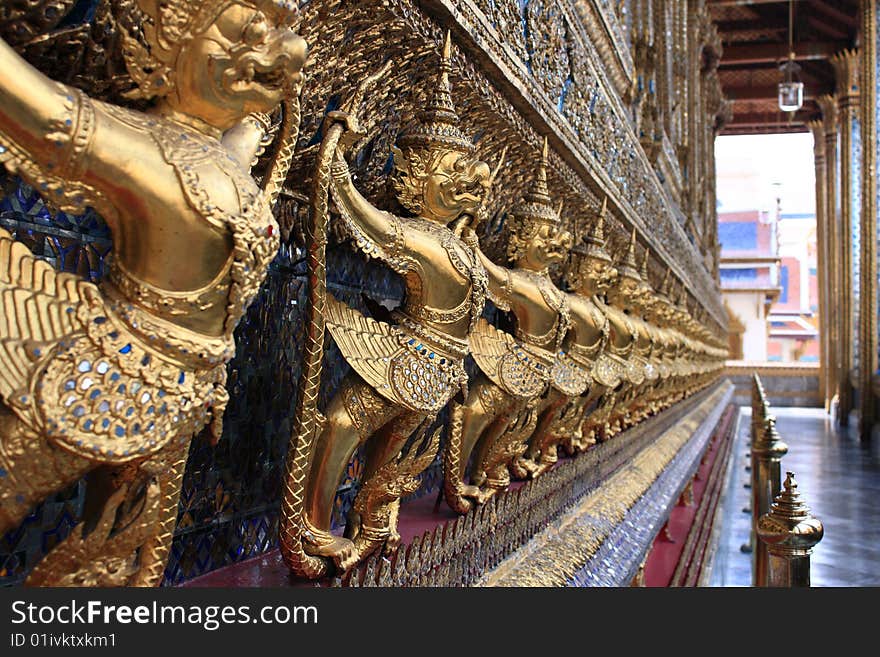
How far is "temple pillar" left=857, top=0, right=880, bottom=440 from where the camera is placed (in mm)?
10125

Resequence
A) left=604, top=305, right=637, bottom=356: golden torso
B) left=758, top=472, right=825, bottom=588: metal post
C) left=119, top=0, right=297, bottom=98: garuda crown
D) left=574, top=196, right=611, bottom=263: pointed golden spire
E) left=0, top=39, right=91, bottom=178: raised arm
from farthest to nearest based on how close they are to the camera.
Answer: left=604, top=305, right=637, bottom=356: golden torso
left=574, top=196, right=611, bottom=263: pointed golden spire
left=758, top=472, right=825, bottom=588: metal post
left=119, top=0, right=297, bottom=98: garuda crown
left=0, top=39, right=91, bottom=178: raised arm

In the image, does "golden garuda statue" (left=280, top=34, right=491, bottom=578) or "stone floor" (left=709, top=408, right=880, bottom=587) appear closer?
"golden garuda statue" (left=280, top=34, right=491, bottom=578)

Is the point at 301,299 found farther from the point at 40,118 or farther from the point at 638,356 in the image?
the point at 638,356

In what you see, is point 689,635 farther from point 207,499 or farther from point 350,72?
point 350,72

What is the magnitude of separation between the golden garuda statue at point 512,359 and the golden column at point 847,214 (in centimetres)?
1280

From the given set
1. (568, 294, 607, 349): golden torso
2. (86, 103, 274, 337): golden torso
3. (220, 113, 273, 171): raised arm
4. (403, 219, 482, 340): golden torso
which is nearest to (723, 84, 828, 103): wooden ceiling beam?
(568, 294, 607, 349): golden torso

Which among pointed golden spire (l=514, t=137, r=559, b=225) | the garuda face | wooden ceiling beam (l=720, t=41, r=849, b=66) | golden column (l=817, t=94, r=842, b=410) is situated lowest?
the garuda face

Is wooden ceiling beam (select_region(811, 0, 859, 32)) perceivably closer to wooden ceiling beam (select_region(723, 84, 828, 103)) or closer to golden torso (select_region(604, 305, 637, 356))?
wooden ceiling beam (select_region(723, 84, 828, 103))

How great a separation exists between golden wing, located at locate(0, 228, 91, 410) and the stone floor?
9.97 feet

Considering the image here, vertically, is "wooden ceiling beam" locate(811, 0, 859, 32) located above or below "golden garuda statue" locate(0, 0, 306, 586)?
above

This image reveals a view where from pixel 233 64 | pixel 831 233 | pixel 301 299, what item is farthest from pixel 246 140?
pixel 831 233

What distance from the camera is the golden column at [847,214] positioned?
1322 centimetres

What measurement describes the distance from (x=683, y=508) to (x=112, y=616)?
3805mm

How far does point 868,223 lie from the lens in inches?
416
